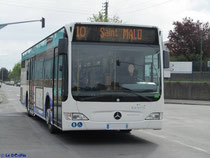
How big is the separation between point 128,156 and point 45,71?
5466mm

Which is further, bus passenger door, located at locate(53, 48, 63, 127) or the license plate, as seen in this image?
bus passenger door, located at locate(53, 48, 63, 127)

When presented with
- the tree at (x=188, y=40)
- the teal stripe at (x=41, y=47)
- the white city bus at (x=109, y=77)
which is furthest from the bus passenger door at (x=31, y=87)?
the tree at (x=188, y=40)

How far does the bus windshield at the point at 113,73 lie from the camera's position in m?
9.41

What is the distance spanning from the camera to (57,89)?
34.1 feet

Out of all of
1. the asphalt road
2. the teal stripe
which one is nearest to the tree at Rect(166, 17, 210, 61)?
the teal stripe

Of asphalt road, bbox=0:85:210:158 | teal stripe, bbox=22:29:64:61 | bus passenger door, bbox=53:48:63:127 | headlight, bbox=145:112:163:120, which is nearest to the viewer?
asphalt road, bbox=0:85:210:158

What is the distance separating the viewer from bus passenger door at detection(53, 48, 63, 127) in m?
9.94

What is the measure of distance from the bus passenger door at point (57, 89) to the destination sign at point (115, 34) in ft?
3.12

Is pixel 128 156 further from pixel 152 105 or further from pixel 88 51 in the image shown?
pixel 88 51

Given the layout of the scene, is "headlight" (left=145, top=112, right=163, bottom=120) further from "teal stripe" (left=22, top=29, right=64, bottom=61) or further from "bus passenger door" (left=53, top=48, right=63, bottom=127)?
"teal stripe" (left=22, top=29, right=64, bottom=61)

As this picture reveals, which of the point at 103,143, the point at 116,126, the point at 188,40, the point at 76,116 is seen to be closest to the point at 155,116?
the point at 116,126

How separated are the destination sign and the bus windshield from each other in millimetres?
141

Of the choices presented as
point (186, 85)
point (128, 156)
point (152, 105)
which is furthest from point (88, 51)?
point (186, 85)

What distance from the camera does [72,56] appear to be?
9438mm
